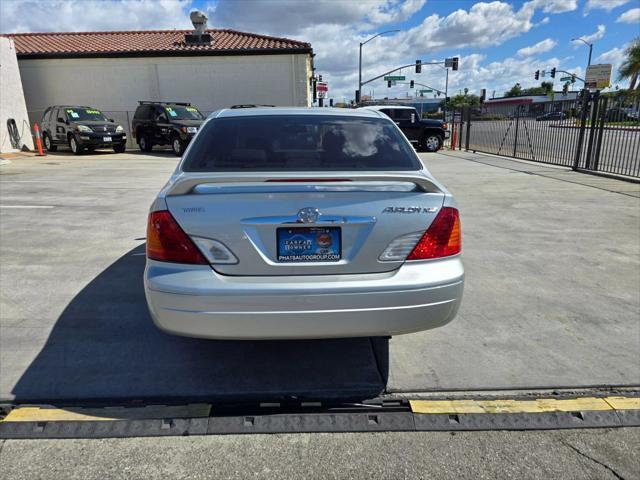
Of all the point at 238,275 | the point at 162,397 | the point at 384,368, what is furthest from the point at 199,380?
the point at 384,368

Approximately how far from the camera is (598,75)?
1046 inches

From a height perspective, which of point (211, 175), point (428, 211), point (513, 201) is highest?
point (211, 175)

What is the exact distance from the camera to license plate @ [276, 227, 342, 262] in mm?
2467

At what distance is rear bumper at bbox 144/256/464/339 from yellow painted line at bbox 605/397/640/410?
4.23 feet

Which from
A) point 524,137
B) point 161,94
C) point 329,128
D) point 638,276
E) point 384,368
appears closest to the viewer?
point 384,368

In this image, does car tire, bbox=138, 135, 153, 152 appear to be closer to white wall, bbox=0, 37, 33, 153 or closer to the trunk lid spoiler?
white wall, bbox=0, 37, 33, 153

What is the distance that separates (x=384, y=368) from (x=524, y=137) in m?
17.6

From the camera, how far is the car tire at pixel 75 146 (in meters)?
18.7

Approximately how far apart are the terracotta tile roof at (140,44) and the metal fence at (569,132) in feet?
31.1

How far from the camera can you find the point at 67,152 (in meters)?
20.2

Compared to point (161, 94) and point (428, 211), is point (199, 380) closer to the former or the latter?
point (428, 211)

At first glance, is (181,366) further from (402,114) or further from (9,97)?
(9,97)

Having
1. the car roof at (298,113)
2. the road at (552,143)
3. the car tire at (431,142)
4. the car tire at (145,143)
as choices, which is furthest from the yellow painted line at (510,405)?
the car tire at (145,143)

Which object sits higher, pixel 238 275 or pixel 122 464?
pixel 238 275
